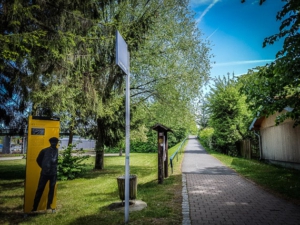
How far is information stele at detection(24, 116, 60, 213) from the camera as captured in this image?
223 inches

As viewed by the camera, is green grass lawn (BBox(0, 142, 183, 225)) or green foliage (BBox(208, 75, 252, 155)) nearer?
green grass lawn (BBox(0, 142, 183, 225))

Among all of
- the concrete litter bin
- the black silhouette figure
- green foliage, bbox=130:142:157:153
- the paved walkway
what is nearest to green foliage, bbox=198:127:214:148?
green foliage, bbox=130:142:157:153

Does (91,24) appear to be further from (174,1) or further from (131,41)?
(174,1)

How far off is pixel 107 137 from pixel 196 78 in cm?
653

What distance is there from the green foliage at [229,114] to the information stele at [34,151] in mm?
19419

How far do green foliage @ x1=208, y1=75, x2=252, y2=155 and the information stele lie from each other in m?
19.4

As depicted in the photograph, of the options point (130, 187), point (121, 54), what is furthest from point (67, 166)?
point (121, 54)

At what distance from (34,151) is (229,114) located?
20.7m

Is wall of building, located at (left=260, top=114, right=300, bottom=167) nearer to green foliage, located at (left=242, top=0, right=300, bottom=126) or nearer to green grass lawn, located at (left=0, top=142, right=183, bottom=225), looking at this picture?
green foliage, located at (left=242, top=0, right=300, bottom=126)

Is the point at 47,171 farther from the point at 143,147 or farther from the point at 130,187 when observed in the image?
the point at 143,147

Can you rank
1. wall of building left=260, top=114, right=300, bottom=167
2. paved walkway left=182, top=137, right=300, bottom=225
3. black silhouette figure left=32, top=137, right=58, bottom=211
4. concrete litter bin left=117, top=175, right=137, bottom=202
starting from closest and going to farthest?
paved walkway left=182, top=137, right=300, bottom=225, black silhouette figure left=32, top=137, right=58, bottom=211, concrete litter bin left=117, top=175, right=137, bottom=202, wall of building left=260, top=114, right=300, bottom=167

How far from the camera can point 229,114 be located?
23.2 meters

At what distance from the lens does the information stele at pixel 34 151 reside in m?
5.66

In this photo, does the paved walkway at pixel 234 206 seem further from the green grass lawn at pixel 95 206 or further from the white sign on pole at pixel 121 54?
the white sign on pole at pixel 121 54
